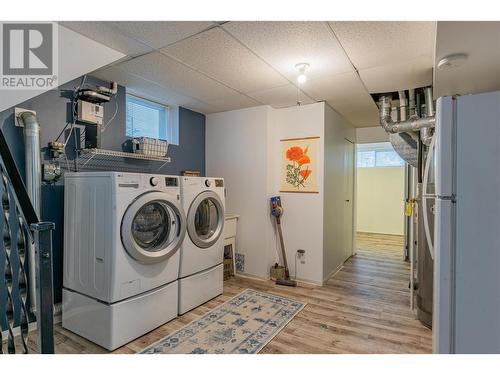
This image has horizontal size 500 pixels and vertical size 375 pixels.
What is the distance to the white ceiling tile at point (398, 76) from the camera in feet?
7.75

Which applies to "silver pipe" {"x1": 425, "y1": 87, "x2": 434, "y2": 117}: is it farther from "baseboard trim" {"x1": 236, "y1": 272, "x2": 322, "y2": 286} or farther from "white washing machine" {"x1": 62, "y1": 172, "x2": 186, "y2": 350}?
"white washing machine" {"x1": 62, "y1": 172, "x2": 186, "y2": 350}

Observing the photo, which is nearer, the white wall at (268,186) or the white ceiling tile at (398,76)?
the white ceiling tile at (398,76)

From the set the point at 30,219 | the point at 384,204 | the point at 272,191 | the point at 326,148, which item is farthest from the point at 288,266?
the point at 384,204

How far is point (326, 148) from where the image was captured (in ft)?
11.5

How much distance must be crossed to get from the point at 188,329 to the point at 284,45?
2426 mm

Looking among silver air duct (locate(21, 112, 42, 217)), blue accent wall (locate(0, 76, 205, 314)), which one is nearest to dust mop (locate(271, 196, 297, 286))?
blue accent wall (locate(0, 76, 205, 314))

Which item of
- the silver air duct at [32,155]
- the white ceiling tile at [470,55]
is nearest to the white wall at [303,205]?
the white ceiling tile at [470,55]

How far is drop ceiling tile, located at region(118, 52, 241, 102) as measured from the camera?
92.3 inches

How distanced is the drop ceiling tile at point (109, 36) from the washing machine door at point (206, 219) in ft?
4.53

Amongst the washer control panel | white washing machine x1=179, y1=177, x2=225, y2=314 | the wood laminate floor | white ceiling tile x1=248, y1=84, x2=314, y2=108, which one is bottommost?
the wood laminate floor

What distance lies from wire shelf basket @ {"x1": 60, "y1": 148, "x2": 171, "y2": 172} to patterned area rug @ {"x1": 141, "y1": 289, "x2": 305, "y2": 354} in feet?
5.71

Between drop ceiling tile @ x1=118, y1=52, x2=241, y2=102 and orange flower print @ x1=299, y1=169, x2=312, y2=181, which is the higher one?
drop ceiling tile @ x1=118, y1=52, x2=241, y2=102

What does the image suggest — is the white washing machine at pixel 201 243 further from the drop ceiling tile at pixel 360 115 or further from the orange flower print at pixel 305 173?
the drop ceiling tile at pixel 360 115

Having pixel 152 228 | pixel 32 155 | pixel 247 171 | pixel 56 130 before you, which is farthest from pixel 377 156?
pixel 32 155
